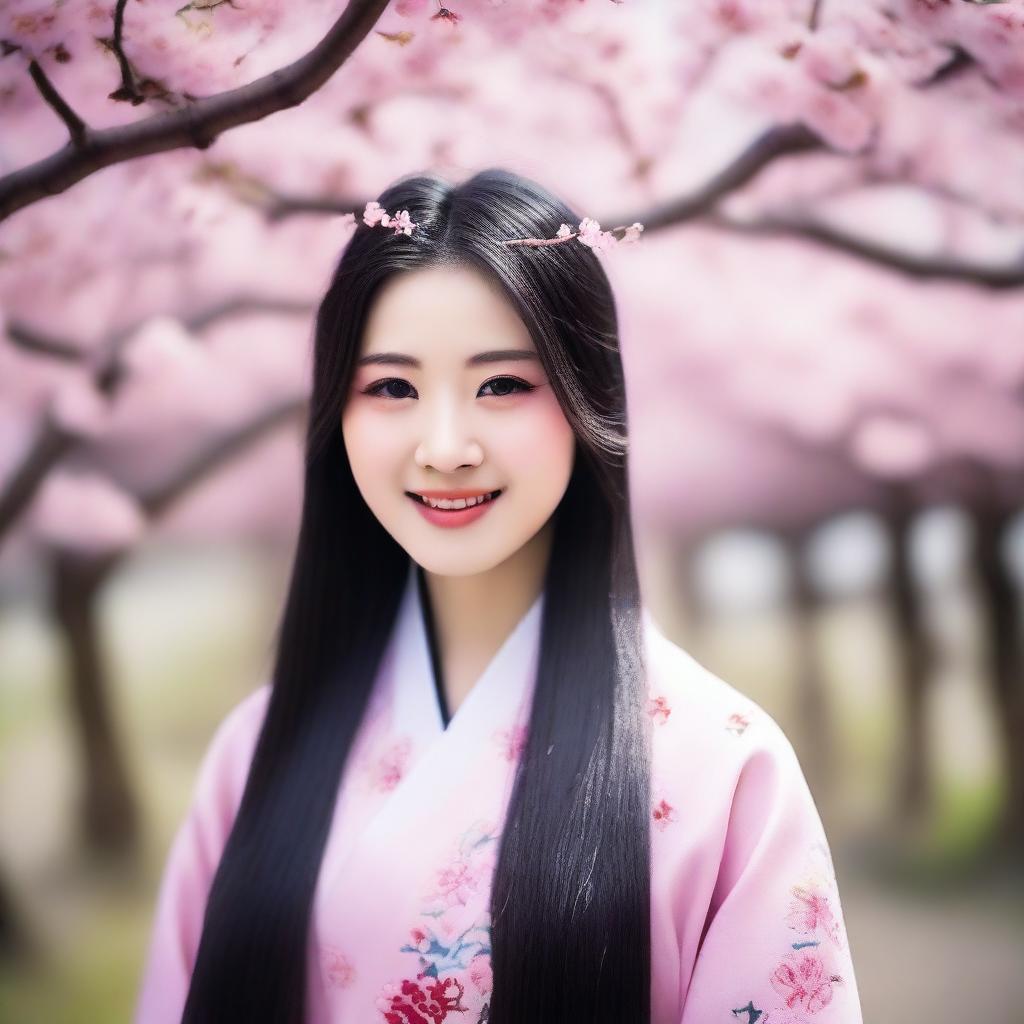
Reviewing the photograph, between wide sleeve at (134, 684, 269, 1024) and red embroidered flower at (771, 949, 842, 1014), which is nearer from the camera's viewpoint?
red embroidered flower at (771, 949, 842, 1014)

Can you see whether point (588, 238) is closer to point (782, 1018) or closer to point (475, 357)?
point (475, 357)

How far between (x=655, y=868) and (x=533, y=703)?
32 cm

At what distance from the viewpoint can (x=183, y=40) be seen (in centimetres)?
193

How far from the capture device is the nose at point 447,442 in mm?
1468

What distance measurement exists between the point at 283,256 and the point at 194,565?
919mm

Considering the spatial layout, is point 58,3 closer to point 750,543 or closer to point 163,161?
point 163,161

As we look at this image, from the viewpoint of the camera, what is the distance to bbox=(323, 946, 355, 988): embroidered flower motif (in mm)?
1557

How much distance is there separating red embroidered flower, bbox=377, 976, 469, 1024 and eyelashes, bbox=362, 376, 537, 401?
2.95 feet

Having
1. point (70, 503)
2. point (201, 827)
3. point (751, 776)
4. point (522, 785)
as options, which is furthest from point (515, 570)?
point (70, 503)

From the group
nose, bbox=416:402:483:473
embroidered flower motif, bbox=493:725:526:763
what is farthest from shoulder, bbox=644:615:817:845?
nose, bbox=416:402:483:473

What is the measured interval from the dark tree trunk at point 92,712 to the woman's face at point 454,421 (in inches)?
60.6

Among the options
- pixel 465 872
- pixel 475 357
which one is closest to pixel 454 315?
pixel 475 357

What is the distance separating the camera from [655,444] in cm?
281

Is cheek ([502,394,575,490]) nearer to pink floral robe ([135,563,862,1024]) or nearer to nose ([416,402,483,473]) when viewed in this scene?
nose ([416,402,483,473])
